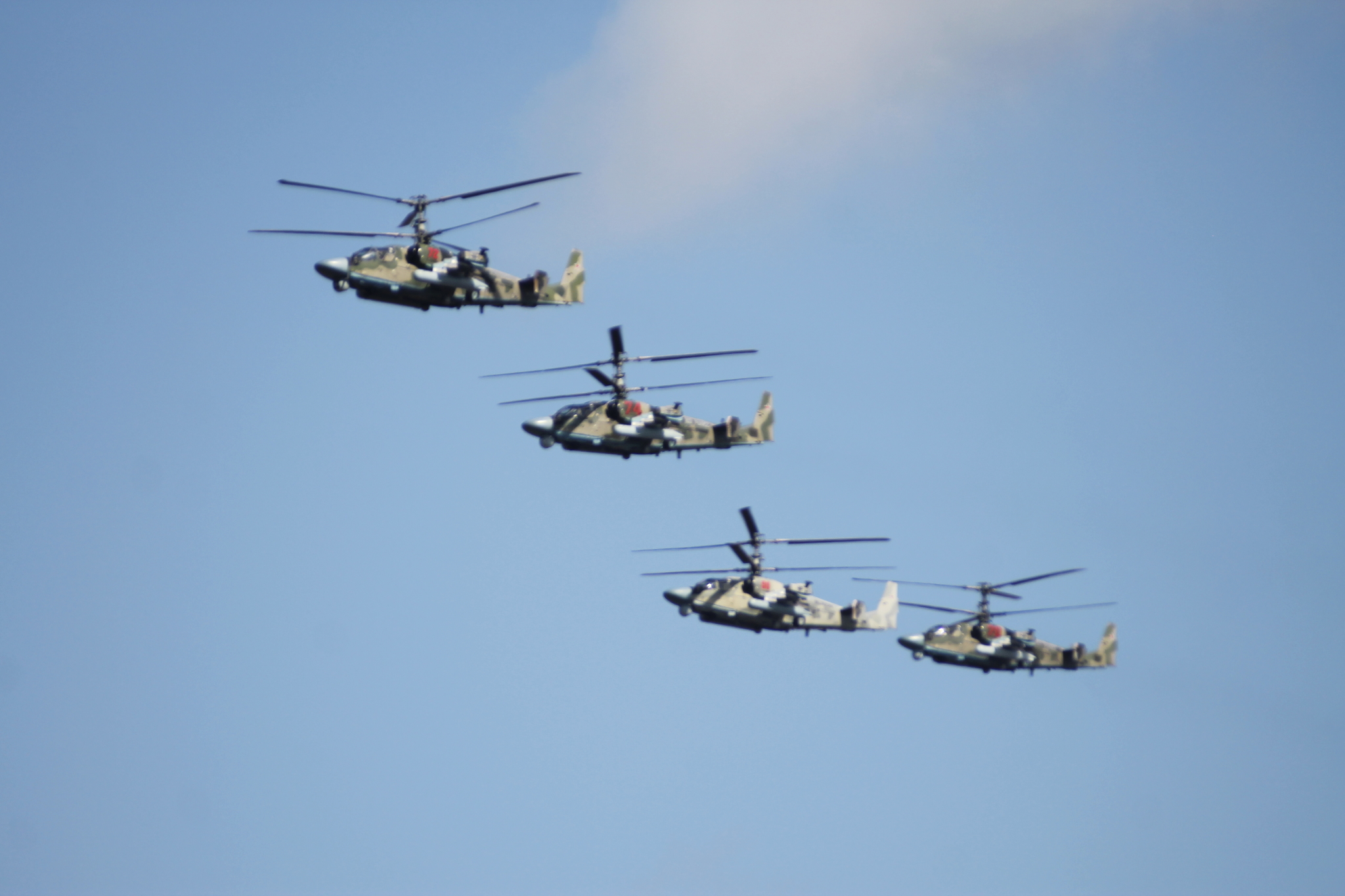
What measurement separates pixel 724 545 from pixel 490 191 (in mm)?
17880

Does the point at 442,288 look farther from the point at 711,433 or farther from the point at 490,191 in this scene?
the point at 711,433

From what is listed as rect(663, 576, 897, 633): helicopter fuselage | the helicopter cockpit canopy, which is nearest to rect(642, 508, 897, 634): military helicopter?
rect(663, 576, 897, 633): helicopter fuselage

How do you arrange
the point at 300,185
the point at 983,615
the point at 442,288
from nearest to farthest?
the point at 300,185 → the point at 442,288 → the point at 983,615

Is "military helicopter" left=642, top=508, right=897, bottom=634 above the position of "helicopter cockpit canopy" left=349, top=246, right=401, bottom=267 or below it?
below

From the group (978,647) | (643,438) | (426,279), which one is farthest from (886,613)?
(426,279)

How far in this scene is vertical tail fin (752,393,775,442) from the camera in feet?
242

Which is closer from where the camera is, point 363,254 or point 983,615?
point 363,254

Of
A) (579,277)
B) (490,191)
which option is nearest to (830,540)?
(579,277)

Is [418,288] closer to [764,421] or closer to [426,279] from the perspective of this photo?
[426,279]

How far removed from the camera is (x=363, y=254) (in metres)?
64.4

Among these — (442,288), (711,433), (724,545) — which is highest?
(442,288)

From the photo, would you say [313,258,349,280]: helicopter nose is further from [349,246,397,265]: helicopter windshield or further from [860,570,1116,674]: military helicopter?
[860,570,1116,674]: military helicopter

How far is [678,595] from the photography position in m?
71.6

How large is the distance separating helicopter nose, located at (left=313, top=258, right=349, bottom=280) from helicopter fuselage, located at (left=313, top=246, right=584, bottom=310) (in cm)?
2
